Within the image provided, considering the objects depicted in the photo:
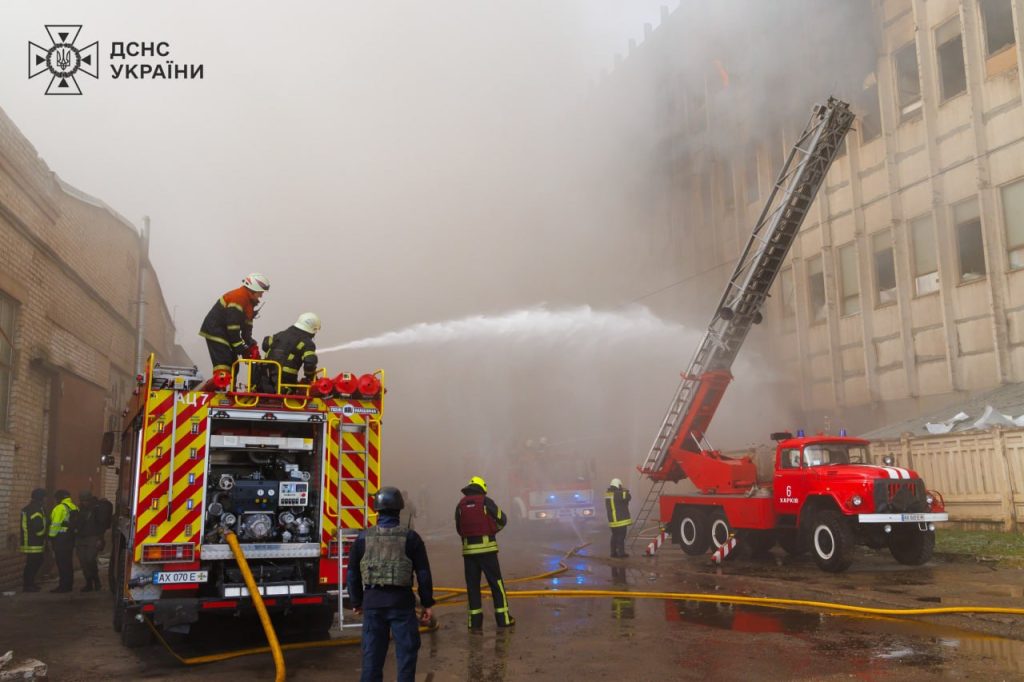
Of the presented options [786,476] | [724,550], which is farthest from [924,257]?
[724,550]

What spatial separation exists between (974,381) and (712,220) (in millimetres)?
10911

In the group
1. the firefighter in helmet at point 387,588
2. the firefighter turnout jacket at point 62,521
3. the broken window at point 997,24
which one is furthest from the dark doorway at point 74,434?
the broken window at point 997,24

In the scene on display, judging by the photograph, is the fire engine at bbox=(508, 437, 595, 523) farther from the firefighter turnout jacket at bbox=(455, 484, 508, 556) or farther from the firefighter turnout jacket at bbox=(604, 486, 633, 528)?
the firefighter turnout jacket at bbox=(455, 484, 508, 556)

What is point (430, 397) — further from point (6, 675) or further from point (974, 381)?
point (6, 675)

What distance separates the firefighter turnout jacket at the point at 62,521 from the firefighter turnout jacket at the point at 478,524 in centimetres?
704

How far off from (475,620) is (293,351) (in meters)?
3.11

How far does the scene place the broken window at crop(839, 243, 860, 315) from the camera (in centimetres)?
2084

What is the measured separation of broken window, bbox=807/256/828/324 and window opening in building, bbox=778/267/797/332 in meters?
0.55

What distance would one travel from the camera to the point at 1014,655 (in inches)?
230

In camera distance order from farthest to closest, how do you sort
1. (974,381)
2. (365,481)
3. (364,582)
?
(974,381)
(365,481)
(364,582)

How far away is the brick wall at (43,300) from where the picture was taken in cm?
1230

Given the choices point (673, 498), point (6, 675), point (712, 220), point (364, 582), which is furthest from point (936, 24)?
point (6, 675)

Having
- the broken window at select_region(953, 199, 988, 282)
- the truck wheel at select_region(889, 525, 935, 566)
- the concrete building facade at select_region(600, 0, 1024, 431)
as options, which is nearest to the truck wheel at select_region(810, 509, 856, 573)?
the truck wheel at select_region(889, 525, 935, 566)

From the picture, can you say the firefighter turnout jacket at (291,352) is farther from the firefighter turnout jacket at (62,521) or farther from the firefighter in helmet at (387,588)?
the firefighter turnout jacket at (62,521)
